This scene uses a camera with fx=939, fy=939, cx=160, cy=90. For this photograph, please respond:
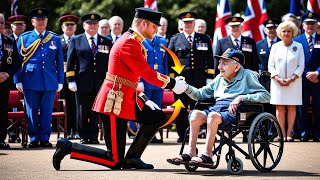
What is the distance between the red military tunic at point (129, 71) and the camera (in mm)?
11023

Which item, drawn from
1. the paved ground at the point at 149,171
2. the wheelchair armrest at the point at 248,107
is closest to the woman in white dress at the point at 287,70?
the paved ground at the point at 149,171

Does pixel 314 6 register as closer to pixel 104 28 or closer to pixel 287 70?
pixel 287 70

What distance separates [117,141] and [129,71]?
33.4 inches

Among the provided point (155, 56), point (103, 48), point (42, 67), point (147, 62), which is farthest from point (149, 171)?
point (103, 48)

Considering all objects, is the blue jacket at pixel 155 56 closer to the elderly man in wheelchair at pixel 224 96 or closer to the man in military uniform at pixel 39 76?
the man in military uniform at pixel 39 76

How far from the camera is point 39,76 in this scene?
15000 mm

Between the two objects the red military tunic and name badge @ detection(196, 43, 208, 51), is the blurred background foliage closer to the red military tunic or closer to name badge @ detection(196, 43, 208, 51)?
name badge @ detection(196, 43, 208, 51)

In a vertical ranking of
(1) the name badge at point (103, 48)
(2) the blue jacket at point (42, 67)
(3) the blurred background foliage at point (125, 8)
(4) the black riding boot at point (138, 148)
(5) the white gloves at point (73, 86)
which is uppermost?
(3) the blurred background foliage at point (125, 8)

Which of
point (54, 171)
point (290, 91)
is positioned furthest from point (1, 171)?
point (290, 91)

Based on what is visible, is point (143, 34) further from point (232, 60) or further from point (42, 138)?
point (42, 138)

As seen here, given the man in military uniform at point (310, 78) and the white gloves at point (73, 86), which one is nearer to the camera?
the white gloves at point (73, 86)

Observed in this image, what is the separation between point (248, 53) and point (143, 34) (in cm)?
547

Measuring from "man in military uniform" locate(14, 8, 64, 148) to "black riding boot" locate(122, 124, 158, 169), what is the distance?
3.97 m

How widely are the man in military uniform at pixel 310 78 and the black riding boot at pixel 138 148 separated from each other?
551 cm
